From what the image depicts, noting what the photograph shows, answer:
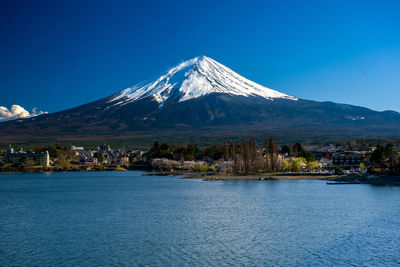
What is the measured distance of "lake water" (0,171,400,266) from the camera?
2005 cm

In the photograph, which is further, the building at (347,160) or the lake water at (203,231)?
the building at (347,160)

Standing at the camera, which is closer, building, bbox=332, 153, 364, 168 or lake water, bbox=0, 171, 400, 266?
lake water, bbox=0, 171, 400, 266

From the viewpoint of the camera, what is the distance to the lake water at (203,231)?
65.8 feet

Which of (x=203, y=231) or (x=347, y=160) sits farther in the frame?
(x=347, y=160)

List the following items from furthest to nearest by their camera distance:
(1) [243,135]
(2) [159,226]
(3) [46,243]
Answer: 1. (1) [243,135]
2. (2) [159,226]
3. (3) [46,243]

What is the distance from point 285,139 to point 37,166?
A: 9486 cm

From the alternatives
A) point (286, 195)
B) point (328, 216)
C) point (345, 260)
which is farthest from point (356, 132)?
point (345, 260)

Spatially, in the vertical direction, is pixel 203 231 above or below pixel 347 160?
below

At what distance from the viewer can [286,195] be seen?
147 feet

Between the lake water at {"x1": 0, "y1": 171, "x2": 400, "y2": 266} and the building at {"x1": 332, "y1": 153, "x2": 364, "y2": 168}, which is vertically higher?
the building at {"x1": 332, "y1": 153, "x2": 364, "y2": 168}

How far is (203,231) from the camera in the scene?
85.7 feet

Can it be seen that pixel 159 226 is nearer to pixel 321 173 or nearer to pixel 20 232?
pixel 20 232

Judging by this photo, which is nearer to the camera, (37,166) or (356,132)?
(37,166)

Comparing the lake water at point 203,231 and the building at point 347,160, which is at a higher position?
the building at point 347,160
